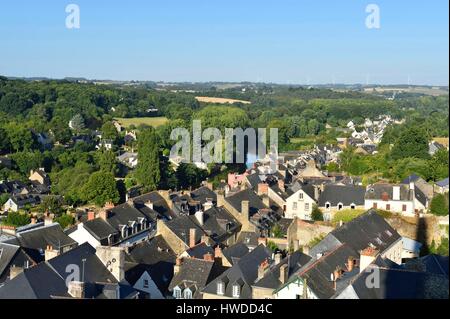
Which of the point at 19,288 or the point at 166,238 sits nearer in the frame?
the point at 19,288

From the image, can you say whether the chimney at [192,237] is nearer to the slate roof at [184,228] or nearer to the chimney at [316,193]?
the slate roof at [184,228]

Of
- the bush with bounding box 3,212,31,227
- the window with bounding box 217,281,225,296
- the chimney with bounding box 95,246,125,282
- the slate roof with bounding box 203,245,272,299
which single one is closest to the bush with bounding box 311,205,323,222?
the slate roof with bounding box 203,245,272,299

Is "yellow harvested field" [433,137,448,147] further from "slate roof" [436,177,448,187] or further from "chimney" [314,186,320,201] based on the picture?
"chimney" [314,186,320,201]

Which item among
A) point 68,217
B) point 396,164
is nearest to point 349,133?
point 396,164

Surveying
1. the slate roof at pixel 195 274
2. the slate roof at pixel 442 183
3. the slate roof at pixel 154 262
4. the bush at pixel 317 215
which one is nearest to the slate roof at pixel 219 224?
the slate roof at pixel 154 262

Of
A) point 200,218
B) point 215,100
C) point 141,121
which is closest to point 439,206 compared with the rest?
point 200,218

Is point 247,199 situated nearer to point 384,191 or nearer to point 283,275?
point 384,191

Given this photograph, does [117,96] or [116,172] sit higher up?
[117,96]

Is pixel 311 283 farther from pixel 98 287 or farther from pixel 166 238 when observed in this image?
pixel 166 238
